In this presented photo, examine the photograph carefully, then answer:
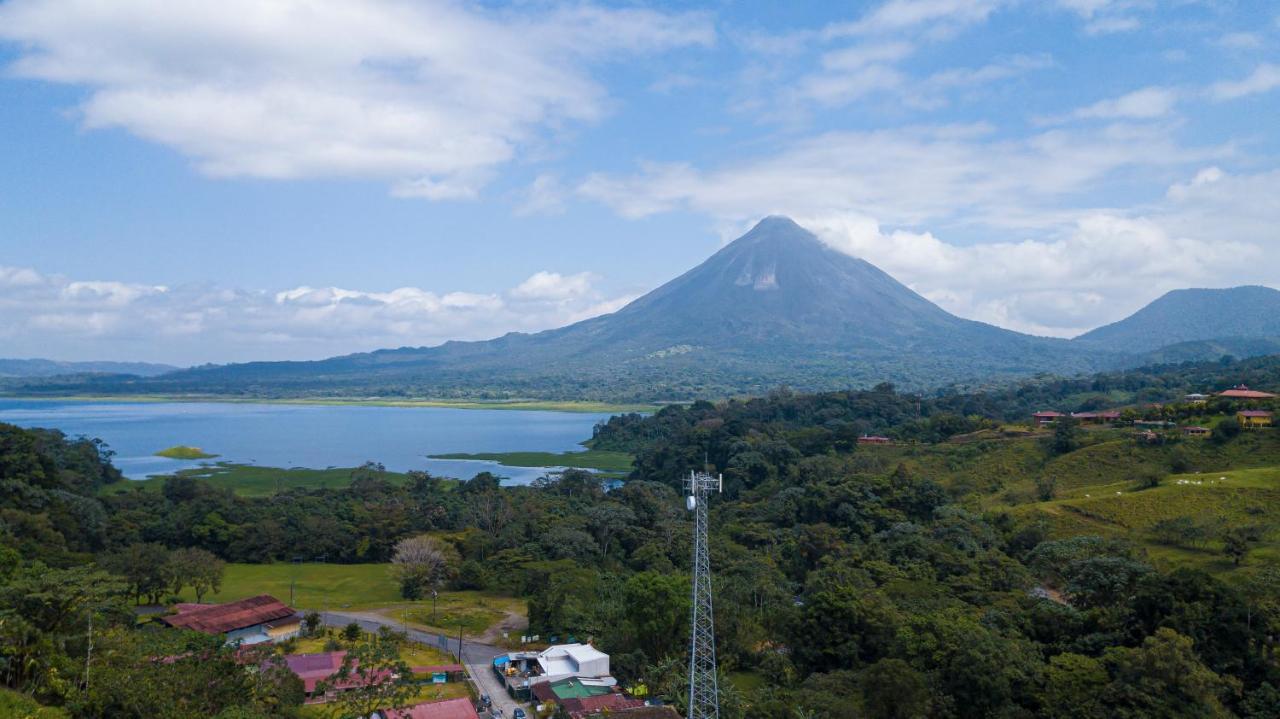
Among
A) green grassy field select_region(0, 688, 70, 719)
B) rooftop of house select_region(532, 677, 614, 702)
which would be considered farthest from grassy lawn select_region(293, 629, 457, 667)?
green grassy field select_region(0, 688, 70, 719)

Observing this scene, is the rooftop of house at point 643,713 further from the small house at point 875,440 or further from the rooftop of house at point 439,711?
the small house at point 875,440

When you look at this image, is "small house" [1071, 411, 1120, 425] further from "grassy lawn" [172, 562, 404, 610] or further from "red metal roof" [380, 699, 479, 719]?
"red metal roof" [380, 699, 479, 719]

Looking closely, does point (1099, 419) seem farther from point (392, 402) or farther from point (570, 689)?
point (392, 402)

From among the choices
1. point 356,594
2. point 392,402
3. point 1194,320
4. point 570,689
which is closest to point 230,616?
point 356,594

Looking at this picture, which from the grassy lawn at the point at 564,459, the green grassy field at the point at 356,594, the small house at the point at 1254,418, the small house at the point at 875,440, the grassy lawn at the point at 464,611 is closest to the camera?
the grassy lawn at the point at 464,611

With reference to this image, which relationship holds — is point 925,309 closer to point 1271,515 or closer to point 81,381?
point 1271,515

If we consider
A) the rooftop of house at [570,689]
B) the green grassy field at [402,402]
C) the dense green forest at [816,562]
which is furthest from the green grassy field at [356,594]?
the green grassy field at [402,402]
